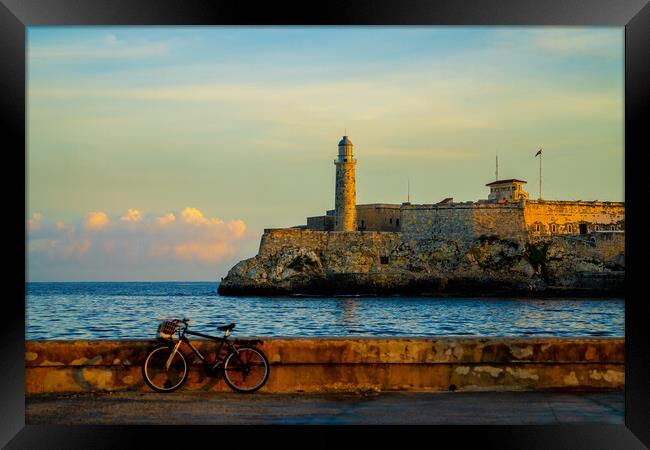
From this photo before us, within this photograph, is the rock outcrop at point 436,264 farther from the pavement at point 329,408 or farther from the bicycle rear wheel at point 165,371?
the pavement at point 329,408

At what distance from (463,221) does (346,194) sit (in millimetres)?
9871

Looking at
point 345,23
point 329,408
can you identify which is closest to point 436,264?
point 329,408

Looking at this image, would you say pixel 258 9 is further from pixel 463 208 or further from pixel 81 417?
pixel 463 208

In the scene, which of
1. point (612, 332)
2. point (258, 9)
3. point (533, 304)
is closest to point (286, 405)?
point (258, 9)

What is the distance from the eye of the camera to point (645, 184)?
573 cm

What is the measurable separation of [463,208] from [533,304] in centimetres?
1003

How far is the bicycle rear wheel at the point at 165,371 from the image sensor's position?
7.16 meters

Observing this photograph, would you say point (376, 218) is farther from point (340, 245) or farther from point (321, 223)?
point (340, 245)

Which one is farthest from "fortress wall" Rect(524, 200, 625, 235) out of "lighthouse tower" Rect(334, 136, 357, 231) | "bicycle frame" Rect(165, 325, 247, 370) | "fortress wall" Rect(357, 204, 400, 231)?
"bicycle frame" Rect(165, 325, 247, 370)

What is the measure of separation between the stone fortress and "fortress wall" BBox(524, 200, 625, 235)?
0.34ft

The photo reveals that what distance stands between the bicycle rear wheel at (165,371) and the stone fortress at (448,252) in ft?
201

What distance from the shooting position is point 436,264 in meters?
69.4

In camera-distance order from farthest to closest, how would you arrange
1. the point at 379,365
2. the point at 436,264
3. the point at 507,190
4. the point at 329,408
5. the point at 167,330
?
the point at 507,190
the point at 436,264
the point at 379,365
the point at 167,330
the point at 329,408

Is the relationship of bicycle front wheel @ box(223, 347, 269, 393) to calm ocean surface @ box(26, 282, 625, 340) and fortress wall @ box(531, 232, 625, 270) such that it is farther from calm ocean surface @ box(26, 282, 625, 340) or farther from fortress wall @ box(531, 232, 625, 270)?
fortress wall @ box(531, 232, 625, 270)
